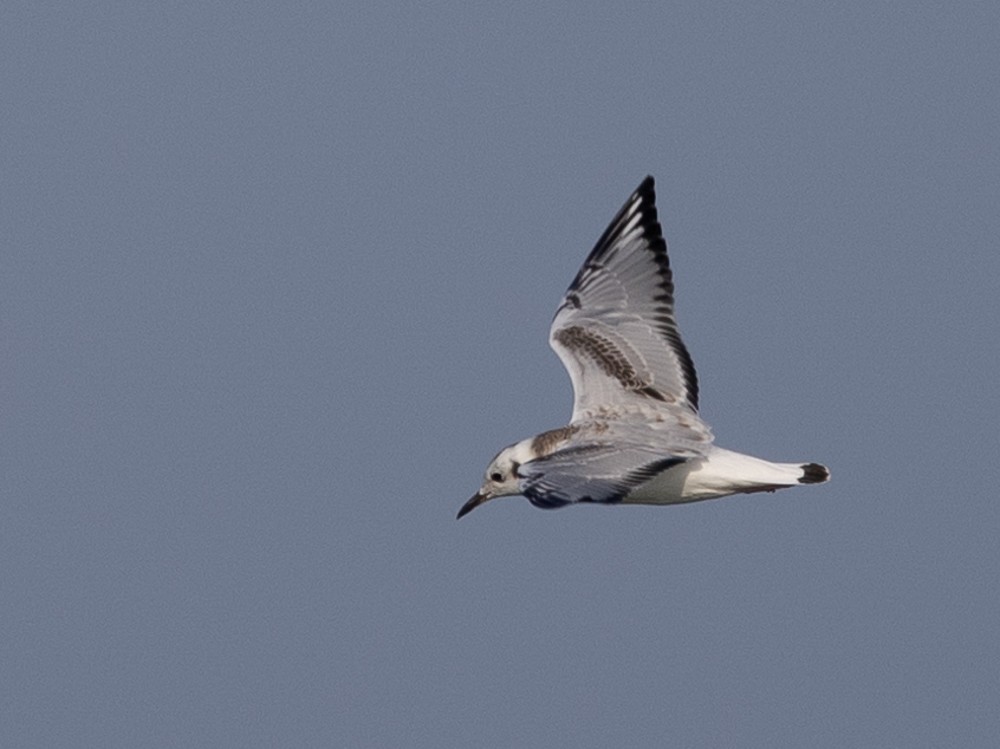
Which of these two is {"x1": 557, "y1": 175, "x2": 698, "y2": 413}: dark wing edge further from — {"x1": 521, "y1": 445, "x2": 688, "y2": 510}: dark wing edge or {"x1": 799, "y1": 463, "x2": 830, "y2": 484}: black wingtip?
{"x1": 521, "y1": 445, "x2": 688, "y2": 510}: dark wing edge

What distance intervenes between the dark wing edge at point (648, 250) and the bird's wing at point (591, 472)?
6.06 feet

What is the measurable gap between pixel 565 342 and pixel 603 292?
1.98ft

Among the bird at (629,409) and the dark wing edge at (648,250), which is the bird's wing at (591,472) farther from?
the dark wing edge at (648,250)

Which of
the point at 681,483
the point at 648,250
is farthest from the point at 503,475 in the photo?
the point at 648,250

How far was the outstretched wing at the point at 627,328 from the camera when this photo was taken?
682 inches

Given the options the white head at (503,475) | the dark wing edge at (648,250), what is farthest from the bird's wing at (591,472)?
the dark wing edge at (648,250)

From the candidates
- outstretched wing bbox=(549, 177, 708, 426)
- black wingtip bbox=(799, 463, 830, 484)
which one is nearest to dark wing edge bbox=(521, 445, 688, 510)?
black wingtip bbox=(799, 463, 830, 484)

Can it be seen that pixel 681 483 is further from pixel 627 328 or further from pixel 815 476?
pixel 627 328

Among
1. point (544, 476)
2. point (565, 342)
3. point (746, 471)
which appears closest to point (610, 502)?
point (544, 476)

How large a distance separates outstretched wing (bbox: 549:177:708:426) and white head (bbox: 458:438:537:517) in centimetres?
62

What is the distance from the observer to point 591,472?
601 inches

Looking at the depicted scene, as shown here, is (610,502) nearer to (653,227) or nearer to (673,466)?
(673,466)

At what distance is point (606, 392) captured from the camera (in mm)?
17328

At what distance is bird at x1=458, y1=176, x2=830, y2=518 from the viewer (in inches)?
612
